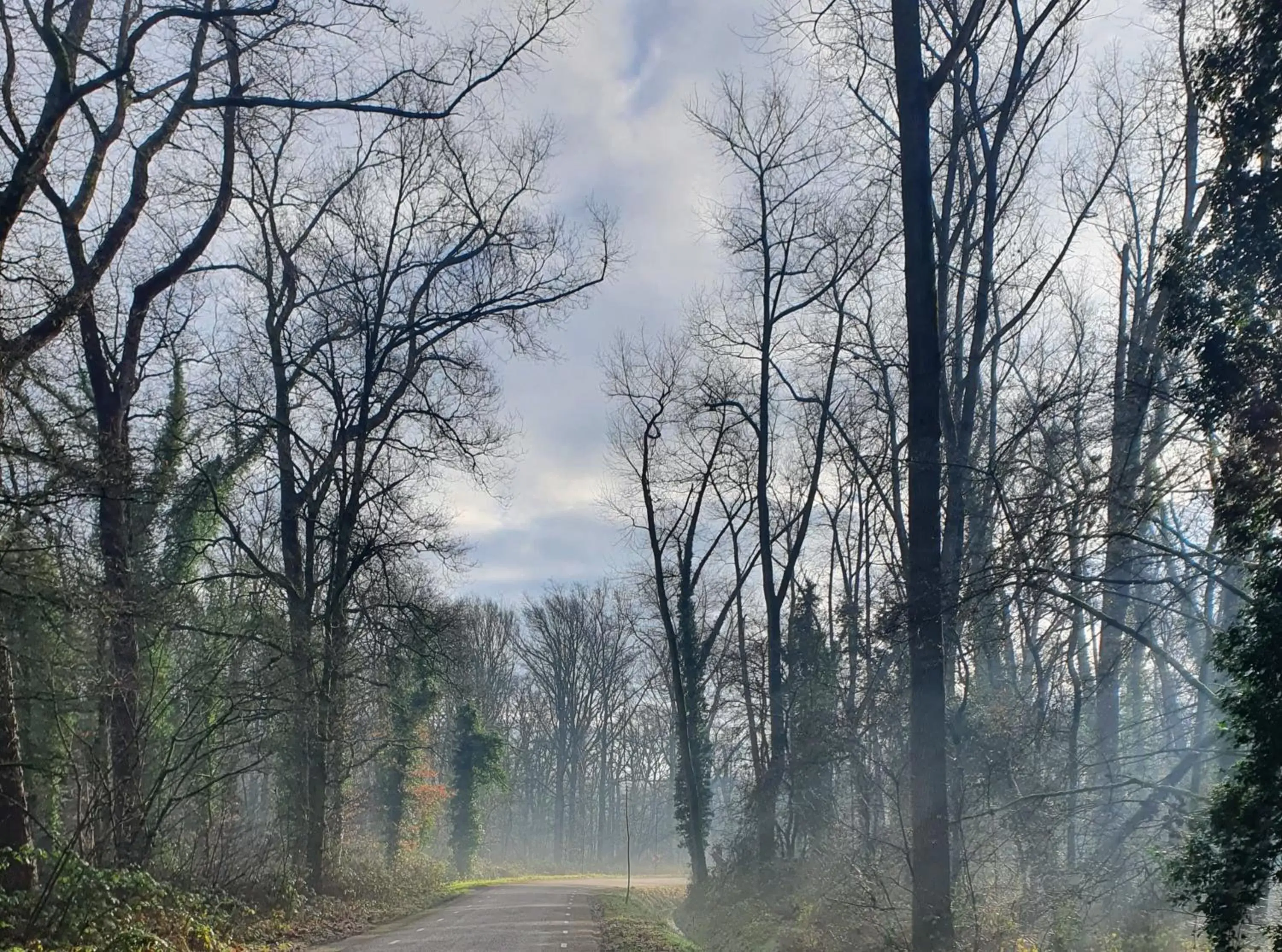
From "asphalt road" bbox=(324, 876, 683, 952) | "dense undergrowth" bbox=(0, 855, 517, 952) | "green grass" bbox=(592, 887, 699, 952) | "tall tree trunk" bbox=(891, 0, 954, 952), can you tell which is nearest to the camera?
"dense undergrowth" bbox=(0, 855, 517, 952)

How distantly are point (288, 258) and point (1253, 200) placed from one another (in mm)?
17441

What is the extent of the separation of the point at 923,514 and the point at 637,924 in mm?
11988

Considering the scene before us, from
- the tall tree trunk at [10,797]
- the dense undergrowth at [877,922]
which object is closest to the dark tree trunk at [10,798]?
the tall tree trunk at [10,797]

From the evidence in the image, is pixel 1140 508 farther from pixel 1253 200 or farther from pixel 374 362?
pixel 374 362

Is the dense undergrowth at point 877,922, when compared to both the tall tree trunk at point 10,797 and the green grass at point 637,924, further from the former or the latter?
the tall tree trunk at point 10,797

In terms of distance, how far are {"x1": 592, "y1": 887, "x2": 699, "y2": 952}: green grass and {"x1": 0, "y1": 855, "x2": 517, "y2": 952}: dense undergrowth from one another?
4515mm

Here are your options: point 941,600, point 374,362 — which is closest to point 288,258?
point 374,362

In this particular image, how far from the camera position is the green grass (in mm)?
14664

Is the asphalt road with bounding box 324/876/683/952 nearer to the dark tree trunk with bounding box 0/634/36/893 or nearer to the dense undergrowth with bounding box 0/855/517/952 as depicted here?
the dense undergrowth with bounding box 0/855/517/952

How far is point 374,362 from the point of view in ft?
63.4

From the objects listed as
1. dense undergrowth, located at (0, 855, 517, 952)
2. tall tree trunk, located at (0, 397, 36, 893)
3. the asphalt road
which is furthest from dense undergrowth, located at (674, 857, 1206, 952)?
tall tree trunk, located at (0, 397, 36, 893)

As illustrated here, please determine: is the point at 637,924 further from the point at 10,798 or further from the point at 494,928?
the point at 10,798

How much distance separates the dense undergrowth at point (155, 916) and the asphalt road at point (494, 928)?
95cm

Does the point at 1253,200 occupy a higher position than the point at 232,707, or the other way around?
the point at 1253,200
